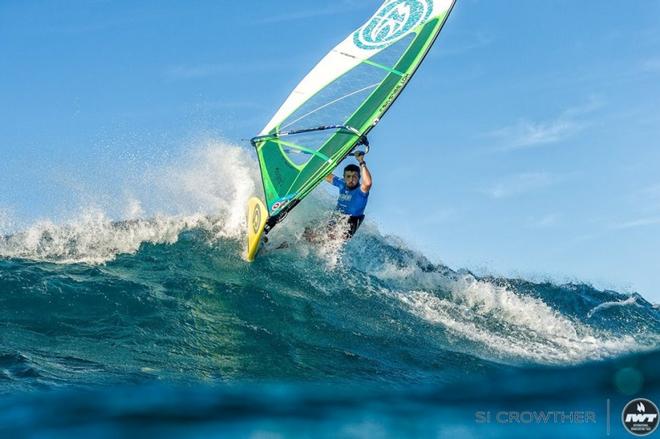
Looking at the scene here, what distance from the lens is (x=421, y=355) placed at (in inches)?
322

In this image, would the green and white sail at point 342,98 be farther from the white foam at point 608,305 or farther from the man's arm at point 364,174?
the white foam at point 608,305

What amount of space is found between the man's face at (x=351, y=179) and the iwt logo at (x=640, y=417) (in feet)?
16.6

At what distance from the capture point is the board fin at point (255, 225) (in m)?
10.3

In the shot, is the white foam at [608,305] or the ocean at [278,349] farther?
the white foam at [608,305]

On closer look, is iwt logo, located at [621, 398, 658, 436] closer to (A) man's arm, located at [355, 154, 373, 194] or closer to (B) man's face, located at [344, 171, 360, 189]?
(A) man's arm, located at [355, 154, 373, 194]

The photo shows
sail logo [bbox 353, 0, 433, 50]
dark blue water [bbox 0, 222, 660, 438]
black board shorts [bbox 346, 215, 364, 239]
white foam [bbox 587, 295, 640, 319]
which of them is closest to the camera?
dark blue water [bbox 0, 222, 660, 438]

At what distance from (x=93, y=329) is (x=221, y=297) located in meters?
1.83

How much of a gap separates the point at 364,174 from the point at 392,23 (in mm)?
4098

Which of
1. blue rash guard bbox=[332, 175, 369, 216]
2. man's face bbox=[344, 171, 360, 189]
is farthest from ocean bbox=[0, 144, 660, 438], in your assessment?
man's face bbox=[344, 171, 360, 189]

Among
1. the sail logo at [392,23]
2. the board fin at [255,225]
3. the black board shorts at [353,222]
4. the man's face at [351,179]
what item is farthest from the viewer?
the sail logo at [392,23]

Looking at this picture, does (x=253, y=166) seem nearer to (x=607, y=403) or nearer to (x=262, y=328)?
(x=262, y=328)

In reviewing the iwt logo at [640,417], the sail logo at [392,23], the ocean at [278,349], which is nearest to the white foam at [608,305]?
the ocean at [278,349]

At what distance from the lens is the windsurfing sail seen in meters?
10.9

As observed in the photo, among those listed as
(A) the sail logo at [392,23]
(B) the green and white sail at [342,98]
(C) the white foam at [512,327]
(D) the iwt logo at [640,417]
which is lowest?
(D) the iwt logo at [640,417]
